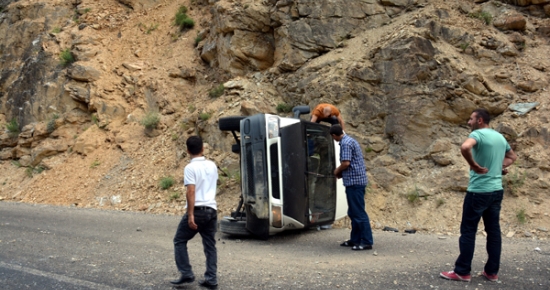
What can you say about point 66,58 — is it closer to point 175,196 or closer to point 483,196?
point 175,196

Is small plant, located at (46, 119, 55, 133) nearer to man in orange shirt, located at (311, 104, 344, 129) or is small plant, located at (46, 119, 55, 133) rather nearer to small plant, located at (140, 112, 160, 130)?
small plant, located at (140, 112, 160, 130)

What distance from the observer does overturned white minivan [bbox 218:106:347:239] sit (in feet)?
23.1

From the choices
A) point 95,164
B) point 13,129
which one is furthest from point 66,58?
point 95,164

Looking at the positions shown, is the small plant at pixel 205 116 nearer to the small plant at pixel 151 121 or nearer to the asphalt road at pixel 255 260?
Result: the small plant at pixel 151 121

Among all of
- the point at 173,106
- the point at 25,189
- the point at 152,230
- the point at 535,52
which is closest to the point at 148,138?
the point at 173,106

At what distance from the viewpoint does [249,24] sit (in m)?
14.7

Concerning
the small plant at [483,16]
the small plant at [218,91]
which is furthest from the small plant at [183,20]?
the small plant at [483,16]

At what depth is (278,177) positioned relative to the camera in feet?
23.2

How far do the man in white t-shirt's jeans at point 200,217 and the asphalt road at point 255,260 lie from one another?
231mm

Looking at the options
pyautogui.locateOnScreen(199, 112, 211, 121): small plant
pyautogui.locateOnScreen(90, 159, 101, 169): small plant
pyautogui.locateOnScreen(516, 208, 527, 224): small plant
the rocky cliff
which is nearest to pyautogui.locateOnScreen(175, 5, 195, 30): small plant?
the rocky cliff

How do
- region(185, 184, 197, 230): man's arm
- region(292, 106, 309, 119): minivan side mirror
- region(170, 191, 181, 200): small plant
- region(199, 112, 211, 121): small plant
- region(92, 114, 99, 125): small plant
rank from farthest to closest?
1. region(92, 114, 99, 125): small plant
2. region(199, 112, 211, 121): small plant
3. region(170, 191, 181, 200): small plant
4. region(292, 106, 309, 119): minivan side mirror
5. region(185, 184, 197, 230): man's arm

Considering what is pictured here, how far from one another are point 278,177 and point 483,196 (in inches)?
123

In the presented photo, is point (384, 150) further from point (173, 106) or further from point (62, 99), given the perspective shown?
point (62, 99)

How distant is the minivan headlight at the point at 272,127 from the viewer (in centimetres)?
712
